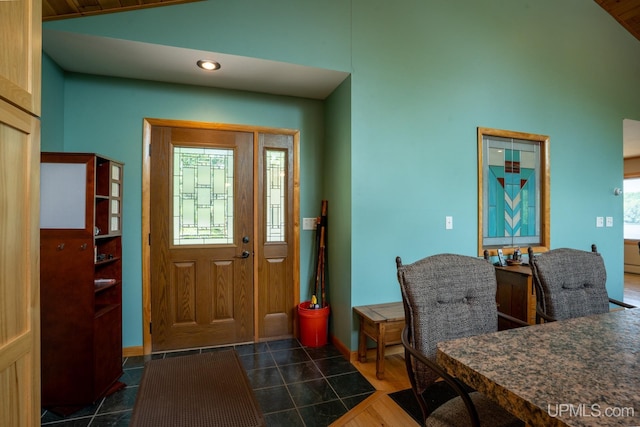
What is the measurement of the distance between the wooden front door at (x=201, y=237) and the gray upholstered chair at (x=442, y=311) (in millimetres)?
2088

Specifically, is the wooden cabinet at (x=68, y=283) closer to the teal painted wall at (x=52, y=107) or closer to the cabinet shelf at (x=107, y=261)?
the cabinet shelf at (x=107, y=261)

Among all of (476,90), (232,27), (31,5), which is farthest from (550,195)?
(31,5)

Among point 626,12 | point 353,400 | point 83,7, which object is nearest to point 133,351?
point 353,400

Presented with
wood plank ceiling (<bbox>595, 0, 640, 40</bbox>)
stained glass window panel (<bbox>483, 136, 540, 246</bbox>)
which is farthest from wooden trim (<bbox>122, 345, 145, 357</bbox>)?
wood plank ceiling (<bbox>595, 0, 640, 40</bbox>)

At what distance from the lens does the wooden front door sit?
2.99 metres

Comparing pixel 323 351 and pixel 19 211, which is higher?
pixel 19 211

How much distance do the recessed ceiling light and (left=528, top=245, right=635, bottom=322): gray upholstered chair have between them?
260 centimetres

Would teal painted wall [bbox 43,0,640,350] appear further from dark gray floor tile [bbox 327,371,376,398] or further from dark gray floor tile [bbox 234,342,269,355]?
dark gray floor tile [bbox 234,342,269,355]

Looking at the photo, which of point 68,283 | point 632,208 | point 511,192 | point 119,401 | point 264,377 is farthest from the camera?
point 632,208

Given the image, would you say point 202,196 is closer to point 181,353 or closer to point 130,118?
point 130,118

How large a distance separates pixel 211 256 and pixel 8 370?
2.07 metres

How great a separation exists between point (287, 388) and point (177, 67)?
8.64 feet

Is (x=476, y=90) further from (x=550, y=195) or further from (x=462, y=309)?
(x=462, y=309)

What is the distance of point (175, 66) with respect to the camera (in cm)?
270
